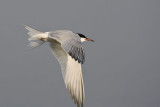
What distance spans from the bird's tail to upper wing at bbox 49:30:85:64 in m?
0.08

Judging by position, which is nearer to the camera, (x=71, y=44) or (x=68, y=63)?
(x=71, y=44)

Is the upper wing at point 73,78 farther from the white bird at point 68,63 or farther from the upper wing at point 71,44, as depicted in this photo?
the upper wing at point 71,44

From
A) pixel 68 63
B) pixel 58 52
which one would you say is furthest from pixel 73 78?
pixel 58 52

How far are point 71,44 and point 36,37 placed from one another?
1.42 feet

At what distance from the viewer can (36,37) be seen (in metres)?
2.51

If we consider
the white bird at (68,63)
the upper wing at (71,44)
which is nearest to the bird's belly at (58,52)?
the white bird at (68,63)

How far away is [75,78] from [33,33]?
0.44 m

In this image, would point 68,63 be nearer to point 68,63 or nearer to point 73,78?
point 68,63

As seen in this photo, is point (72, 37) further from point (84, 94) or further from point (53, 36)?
point (84, 94)

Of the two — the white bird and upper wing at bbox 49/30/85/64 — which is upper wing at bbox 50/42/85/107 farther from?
upper wing at bbox 49/30/85/64

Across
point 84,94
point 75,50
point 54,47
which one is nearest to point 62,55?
point 54,47

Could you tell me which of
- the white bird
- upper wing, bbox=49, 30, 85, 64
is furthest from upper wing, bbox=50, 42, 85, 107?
upper wing, bbox=49, 30, 85, 64

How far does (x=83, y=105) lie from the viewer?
2.43m

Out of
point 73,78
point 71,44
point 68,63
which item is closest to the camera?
point 71,44
